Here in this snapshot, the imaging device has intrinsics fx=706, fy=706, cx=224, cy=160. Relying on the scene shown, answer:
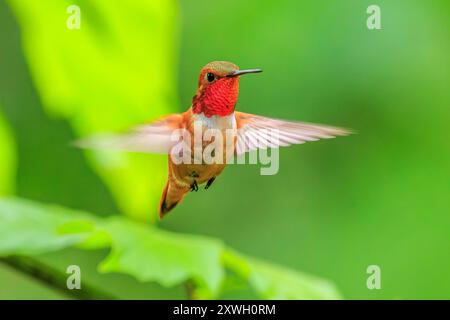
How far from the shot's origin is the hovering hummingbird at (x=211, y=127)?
1.04 meters

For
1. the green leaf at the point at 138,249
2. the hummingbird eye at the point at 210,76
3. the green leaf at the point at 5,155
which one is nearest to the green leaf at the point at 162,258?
the green leaf at the point at 138,249

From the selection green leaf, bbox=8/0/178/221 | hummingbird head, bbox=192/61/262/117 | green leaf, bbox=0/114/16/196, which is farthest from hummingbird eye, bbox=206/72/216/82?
green leaf, bbox=0/114/16/196

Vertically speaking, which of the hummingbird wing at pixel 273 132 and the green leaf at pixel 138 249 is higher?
the hummingbird wing at pixel 273 132

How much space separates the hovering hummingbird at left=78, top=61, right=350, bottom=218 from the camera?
1.04 metres

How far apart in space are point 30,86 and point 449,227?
5.89 feet

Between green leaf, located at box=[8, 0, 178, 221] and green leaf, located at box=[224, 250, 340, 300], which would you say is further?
green leaf, located at box=[224, 250, 340, 300]

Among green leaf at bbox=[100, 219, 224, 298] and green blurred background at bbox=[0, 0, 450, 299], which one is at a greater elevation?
green blurred background at bbox=[0, 0, 450, 299]

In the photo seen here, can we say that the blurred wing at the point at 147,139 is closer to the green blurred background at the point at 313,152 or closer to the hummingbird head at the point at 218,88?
the hummingbird head at the point at 218,88

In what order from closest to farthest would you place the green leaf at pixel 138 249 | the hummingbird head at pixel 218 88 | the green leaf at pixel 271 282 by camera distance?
the hummingbird head at pixel 218 88, the green leaf at pixel 138 249, the green leaf at pixel 271 282

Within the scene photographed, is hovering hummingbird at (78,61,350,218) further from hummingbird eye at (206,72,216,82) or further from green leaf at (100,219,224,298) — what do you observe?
green leaf at (100,219,224,298)

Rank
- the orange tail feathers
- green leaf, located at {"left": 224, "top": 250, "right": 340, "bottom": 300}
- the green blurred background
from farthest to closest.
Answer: the green blurred background
green leaf, located at {"left": 224, "top": 250, "right": 340, "bottom": 300}
the orange tail feathers

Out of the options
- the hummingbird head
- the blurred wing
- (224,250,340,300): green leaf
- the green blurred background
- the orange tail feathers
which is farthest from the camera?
the green blurred background

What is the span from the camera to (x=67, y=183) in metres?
2.85

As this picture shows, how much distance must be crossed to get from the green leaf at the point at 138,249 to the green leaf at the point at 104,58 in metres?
0.16
